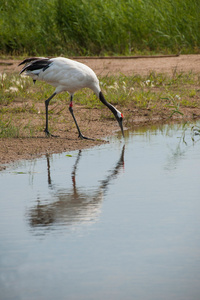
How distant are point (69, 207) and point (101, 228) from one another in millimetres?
583

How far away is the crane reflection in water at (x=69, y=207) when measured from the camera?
15.0 feet

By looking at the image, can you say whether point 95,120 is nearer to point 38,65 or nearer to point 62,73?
point 62,73

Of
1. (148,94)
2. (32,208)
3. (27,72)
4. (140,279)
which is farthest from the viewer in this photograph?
(148,94)

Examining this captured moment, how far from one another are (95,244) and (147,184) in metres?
1.59

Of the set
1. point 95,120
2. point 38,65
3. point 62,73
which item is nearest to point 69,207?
point 62,73

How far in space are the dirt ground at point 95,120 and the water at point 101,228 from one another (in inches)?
18.0

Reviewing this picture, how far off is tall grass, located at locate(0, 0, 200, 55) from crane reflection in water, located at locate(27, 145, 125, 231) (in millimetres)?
8823

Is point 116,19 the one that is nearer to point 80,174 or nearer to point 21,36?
point 21,36

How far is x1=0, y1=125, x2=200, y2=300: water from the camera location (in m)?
3.53

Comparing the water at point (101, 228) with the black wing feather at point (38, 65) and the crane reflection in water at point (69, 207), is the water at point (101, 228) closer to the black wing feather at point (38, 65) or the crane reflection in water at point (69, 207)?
the crane reflection in water at point (69, 207)

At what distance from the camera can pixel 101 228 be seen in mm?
4391

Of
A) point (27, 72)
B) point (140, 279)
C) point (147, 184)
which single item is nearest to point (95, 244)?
point (140, 279)

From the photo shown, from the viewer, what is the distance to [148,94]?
10414 mm

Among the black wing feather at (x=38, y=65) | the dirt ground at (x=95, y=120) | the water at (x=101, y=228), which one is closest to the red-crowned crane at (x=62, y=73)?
the black wing feather at (x=38, y=65)
